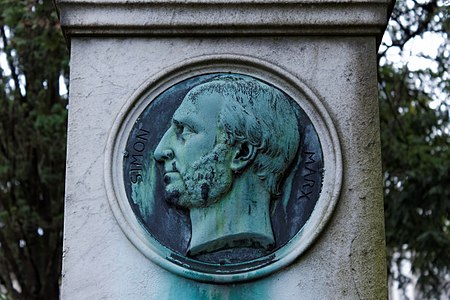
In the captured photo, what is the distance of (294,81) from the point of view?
3.40 m

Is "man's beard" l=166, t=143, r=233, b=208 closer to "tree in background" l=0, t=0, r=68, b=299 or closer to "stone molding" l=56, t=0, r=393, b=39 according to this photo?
"stone molding" l=56, t=0, r=393, b=39

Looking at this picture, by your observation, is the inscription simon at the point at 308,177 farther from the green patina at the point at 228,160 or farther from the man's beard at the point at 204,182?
the man's beard at the point at 204,182

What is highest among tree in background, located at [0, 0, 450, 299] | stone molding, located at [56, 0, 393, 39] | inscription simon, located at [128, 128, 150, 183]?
tree in background, located at [0, 0, 450, 299]

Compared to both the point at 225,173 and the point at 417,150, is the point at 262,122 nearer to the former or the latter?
the point at 225,173

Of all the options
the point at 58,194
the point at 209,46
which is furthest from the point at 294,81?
the point at 58,194

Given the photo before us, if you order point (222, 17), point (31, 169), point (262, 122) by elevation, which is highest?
point (31, 169)

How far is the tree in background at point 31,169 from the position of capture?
11.0 m

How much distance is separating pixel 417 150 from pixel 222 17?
20.5ft

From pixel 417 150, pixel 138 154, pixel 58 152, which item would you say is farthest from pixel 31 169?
pixel 138 154

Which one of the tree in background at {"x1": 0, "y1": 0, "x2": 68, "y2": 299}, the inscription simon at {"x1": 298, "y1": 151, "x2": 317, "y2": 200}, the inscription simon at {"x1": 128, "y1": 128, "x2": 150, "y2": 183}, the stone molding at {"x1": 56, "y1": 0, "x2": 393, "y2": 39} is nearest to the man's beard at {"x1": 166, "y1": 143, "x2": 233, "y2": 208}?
the inscription simon at {"x1": 128, "y1": 128, "x2": 150, "y2": 183}

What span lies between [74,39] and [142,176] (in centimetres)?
63

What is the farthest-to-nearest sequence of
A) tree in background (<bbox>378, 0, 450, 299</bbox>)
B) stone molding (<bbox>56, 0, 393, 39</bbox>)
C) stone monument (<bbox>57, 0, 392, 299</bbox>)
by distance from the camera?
tree in background (<bbox>378, 0, 450, 299</bbox>) → stone molding (<bbox>56, 0, 393, 39</bbox>) → stone monument (<bbox>57, 0, 392, 299</bbox>)

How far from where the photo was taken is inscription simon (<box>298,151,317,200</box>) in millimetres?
3320

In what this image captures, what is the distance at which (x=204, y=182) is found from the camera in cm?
329
